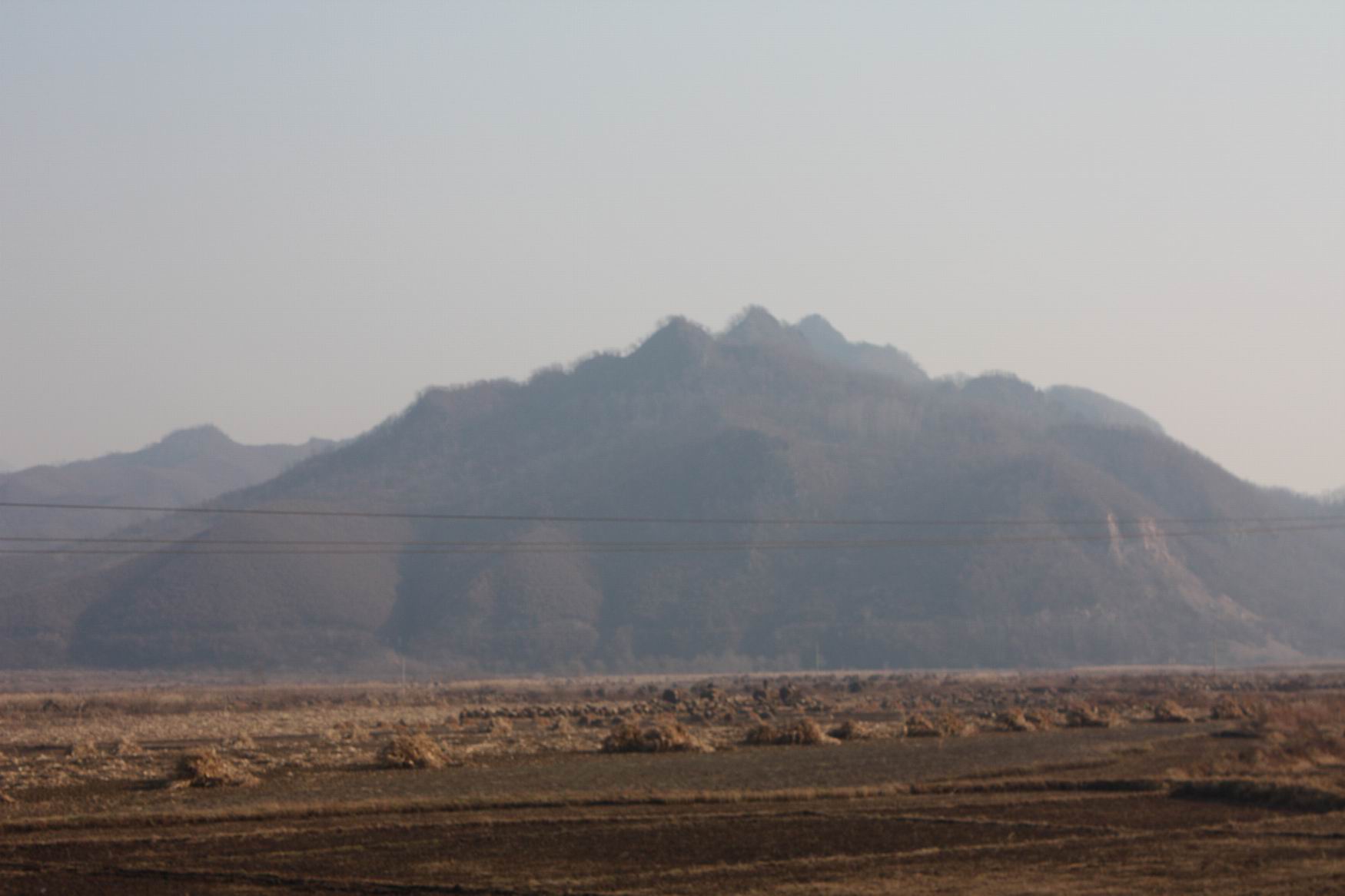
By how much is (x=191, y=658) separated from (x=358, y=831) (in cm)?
15074

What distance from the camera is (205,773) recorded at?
120ft

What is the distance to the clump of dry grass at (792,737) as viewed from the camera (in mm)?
51656

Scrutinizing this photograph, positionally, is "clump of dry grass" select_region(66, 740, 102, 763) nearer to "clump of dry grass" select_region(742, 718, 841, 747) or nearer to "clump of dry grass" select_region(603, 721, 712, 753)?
"clump of dry grass" select_region(603, 721, 712, 753)

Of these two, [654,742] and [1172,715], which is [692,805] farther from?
[1172,715]

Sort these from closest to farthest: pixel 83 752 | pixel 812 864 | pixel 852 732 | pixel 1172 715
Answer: pixel 812 864, pixel 83 752, pixel 852 732, pixel 1172 715

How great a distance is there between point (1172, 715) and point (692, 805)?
3794cm

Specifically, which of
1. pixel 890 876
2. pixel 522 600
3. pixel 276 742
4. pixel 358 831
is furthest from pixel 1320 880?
pixel 522 600

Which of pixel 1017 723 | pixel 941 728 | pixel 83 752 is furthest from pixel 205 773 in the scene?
pixel 1017 723

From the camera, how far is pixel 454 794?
1375 inches

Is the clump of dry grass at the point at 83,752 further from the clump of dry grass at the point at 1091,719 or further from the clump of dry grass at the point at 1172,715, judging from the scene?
the clump of dry grass at the point at 1172,715

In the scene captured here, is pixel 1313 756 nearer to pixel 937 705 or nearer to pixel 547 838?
pixel 547 838

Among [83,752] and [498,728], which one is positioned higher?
[83,752]

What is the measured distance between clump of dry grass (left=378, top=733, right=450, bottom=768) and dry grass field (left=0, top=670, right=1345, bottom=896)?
0.10m

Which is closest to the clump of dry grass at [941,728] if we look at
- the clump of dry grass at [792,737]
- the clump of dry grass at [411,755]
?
the clump of dry grass at [792,737]
